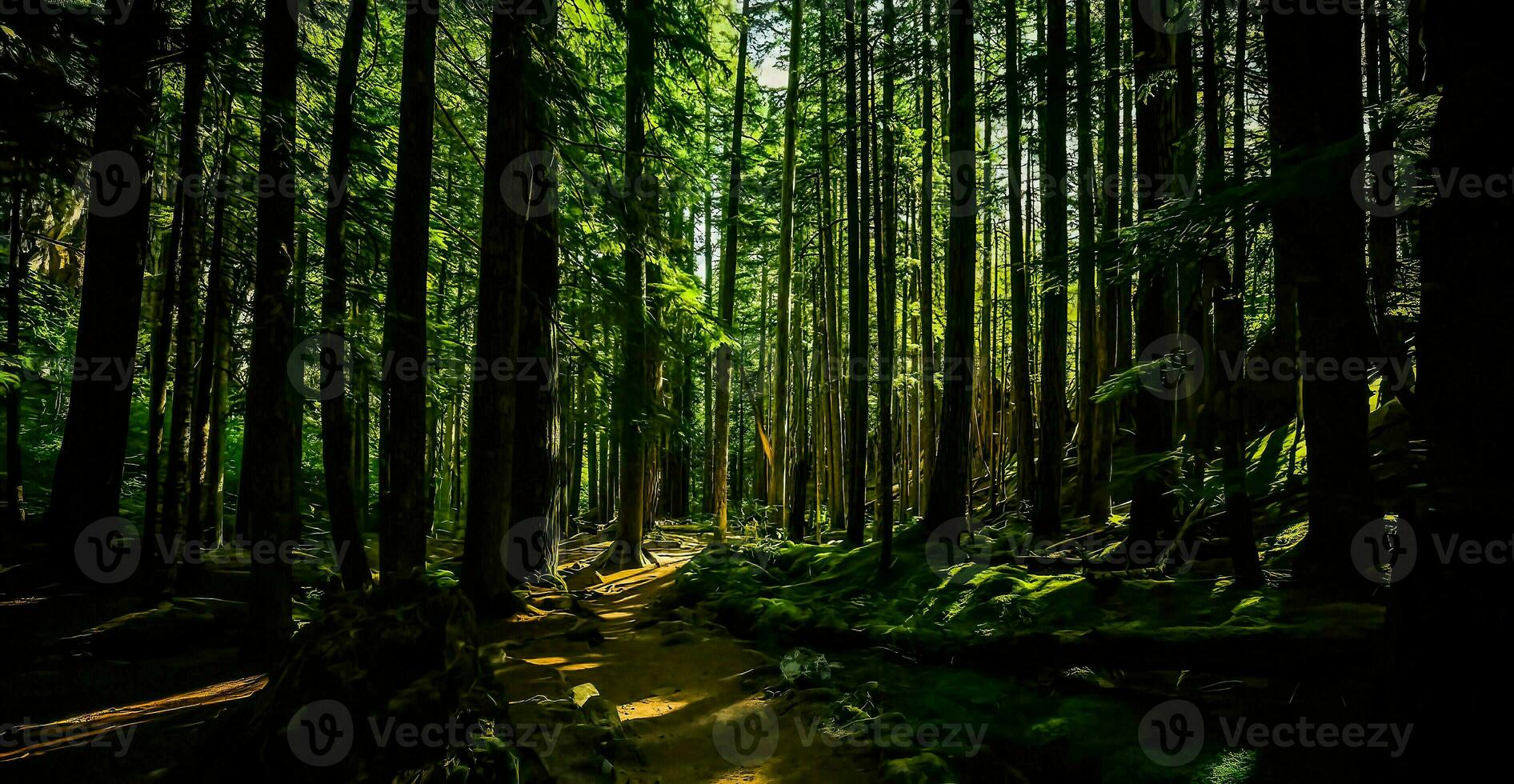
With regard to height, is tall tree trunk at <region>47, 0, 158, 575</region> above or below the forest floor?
above

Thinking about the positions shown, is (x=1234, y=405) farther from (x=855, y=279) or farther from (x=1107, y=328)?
(x=855, y=279)

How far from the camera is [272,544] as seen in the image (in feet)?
15.6

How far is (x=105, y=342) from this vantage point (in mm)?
6570

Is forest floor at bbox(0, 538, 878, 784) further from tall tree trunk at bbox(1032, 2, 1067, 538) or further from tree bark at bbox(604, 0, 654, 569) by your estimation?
tall tree trunk at bbox(1032, 2, 1067, 538)

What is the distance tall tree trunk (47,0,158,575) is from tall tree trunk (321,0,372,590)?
265 cm

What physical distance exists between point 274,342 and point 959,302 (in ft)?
21.2

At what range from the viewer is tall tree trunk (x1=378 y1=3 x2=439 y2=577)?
4785mm

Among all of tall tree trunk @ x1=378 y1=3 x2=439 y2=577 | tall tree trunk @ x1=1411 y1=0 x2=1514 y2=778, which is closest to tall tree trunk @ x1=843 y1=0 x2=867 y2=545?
tall tree trunk @ x1=378 y1=3 x2=439 y2=577

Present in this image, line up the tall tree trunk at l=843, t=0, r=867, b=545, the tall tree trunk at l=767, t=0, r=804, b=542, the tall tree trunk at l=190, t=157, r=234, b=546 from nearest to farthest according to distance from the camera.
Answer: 1. the tall tree trunk at l=190, t=157, r=234, b=546
2. the tall tree trunk at l=843, t=0, r=867, b=545
3. the tall tree trunk at l=767, t=0, r=804, b=542

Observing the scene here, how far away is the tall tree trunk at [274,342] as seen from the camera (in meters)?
4.68

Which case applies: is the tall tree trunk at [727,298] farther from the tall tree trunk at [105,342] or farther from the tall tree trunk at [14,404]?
the tall tree trunk at [14,404]

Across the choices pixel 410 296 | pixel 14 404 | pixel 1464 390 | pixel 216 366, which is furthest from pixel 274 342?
pixel 14 404

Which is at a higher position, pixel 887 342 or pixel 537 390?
pixel 887 342

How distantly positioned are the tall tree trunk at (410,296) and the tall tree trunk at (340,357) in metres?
0.66
